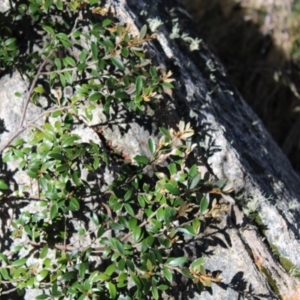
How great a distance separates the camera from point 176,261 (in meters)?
2.23

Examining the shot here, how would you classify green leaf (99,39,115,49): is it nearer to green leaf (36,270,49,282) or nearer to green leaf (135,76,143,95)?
green leaf (135,76,143,95)

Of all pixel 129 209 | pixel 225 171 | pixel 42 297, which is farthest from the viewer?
pixel 225 171

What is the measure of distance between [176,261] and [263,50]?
3346 millimetres

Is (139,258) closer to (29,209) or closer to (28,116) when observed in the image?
(29,209)

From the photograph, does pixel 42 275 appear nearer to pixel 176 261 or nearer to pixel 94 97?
pixel 176 261

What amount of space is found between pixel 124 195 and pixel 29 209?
41cm

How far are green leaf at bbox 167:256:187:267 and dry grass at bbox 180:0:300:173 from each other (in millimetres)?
2904

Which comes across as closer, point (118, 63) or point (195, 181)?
point (195, 181)

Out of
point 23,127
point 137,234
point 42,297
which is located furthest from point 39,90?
point 42,297

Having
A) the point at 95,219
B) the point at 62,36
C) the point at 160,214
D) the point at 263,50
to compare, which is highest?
the point at 263,50

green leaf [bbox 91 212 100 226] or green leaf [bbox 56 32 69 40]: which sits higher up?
green leaf [bbox 56 32 69 40]

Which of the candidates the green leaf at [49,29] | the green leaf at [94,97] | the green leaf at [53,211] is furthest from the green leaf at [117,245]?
the green leaf at [49,29]

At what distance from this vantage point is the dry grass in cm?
501

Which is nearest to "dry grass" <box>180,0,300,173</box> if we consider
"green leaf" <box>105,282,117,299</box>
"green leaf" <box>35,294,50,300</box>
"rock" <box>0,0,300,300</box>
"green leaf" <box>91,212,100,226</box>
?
"rock" <box>0,0,300,300</box>
